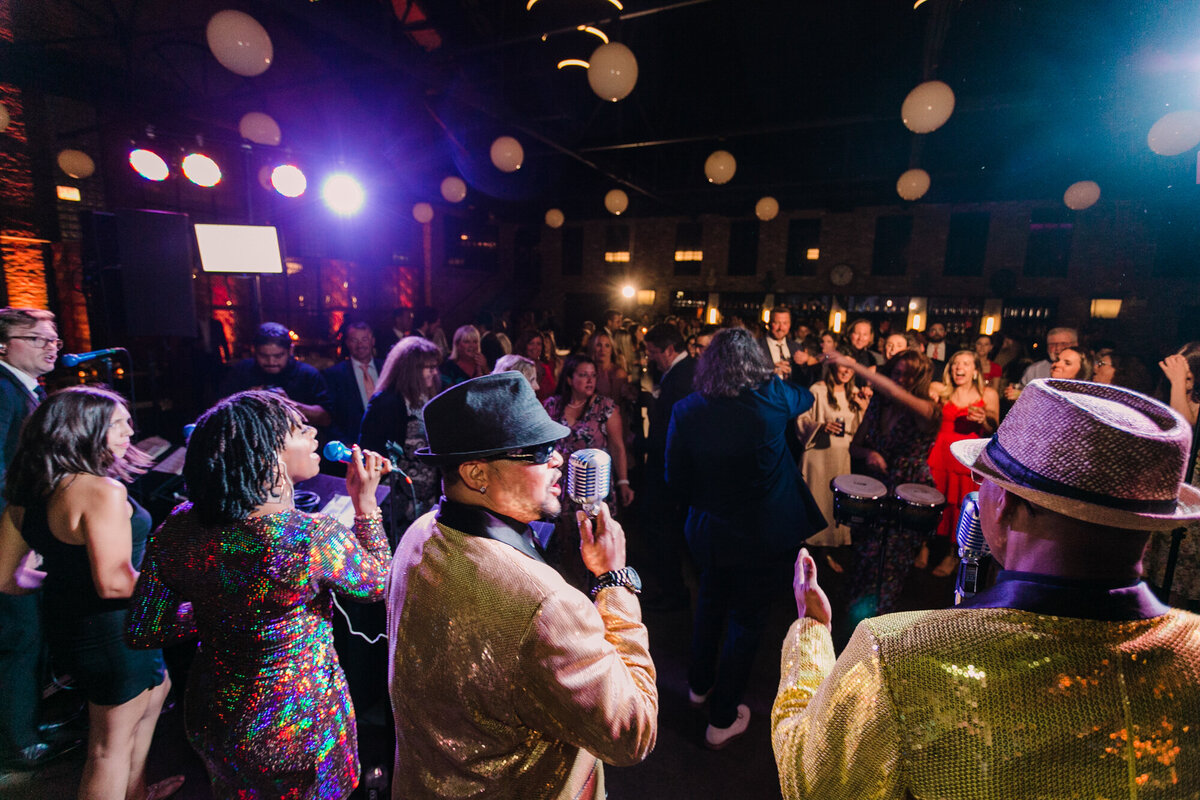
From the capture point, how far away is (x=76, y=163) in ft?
20.0

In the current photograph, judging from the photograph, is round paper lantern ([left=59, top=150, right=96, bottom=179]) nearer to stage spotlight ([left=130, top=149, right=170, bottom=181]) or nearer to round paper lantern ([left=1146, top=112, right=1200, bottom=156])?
stage spotlight ([left=130, top=149, right=170, bottom=181])

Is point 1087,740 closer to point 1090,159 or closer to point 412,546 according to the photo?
point 412,546

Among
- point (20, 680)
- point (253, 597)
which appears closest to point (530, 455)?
point (253, 597)

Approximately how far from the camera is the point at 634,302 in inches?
659

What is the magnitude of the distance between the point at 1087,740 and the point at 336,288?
12.6 m

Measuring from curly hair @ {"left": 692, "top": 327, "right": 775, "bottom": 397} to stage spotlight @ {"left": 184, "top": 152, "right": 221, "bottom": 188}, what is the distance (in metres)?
8.23

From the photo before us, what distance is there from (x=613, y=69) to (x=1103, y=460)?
12.9 ft

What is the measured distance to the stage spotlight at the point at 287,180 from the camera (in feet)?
24.7

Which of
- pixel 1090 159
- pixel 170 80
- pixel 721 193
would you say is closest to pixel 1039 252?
pixel 1090 159

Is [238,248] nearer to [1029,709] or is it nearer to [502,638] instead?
[502,638]

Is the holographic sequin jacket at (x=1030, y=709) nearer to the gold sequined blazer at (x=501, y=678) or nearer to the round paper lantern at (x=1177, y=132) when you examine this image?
the gold sequined blazer at (x=501, y=678)

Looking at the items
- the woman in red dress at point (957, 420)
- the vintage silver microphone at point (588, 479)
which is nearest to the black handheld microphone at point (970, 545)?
the vintage silver microphone at point (588, 479)

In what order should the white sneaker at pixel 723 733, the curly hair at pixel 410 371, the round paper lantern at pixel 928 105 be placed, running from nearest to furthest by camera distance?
the white sneaker at pixel 723 733
the curly hair at pixel 410 371
the round paper lantern at pixel 928 105

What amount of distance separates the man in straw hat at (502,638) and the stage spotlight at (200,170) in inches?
332
